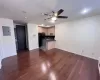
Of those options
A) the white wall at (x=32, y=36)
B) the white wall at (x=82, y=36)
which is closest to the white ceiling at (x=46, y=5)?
the white wall at (x=82, y=36)

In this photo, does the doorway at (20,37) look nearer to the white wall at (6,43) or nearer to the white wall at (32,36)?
the white wall at (32,36)

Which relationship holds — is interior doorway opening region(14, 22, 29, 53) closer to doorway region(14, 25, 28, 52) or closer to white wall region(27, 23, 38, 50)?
doorway region(14, 25, 28, 52)

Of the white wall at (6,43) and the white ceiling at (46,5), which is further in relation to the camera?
the white wall at (6,43)

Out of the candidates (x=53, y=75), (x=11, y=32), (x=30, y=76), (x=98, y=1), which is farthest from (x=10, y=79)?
(x=98, y=1)

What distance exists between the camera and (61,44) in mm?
6293

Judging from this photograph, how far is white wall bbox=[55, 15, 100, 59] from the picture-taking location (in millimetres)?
3812

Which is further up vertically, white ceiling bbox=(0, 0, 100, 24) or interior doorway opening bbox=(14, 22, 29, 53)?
white ceiling bbox=(0, 0, 100, 24)

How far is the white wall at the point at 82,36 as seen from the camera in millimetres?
3812

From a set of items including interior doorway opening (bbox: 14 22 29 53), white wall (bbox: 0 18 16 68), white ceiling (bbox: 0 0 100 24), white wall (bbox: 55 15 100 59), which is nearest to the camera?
white ceiling (bbox: 0 0 100 24)

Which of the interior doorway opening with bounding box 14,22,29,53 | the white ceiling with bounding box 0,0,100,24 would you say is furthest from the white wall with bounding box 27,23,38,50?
the white ceiling with bounding box 0,0,100,24

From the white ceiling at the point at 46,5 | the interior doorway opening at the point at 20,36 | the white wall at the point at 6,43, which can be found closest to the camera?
the white ceiling at the point at 46,5

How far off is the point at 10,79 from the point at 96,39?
4.47 meters

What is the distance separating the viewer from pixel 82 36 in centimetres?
448

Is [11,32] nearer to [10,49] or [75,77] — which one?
[10,49]
